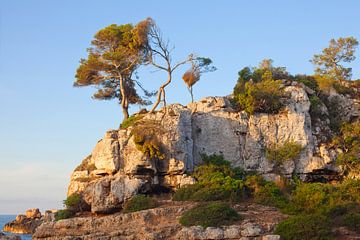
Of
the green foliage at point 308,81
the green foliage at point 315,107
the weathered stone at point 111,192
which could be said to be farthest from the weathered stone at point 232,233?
the green foliage at point 308,81

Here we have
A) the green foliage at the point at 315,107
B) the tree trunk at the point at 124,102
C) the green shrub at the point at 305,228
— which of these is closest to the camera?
the green shrub at the point at 305,228

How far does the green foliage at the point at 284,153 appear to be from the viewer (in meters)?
31.5

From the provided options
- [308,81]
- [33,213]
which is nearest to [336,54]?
[308,81]

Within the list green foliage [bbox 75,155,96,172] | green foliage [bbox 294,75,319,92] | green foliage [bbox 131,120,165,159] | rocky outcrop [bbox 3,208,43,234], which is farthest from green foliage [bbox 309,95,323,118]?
rocky outcrop [bbox 3,208,43,234]

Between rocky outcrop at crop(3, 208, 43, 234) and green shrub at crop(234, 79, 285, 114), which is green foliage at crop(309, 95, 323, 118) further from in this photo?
rocky outcrop at crop(3, 208, 43, 234)

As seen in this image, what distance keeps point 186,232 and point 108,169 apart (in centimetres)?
933

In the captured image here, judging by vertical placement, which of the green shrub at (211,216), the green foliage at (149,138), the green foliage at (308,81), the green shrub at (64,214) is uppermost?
the green foliage at (308,81)

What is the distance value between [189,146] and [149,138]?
3099mm

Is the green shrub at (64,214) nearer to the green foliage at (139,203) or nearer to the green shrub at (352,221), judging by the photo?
the green foliage at (139,203)

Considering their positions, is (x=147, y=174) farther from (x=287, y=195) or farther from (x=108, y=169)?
(x=287, y=195)

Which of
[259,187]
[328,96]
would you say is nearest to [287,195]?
[259,187]

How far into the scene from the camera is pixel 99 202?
27156 millimetres

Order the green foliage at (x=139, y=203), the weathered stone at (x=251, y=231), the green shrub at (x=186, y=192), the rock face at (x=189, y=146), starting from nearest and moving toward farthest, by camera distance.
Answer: the weathered stone at (x=251, y=231) < the green foliage at (x=139, y=203) < the green shrub at (x=186, y=192) < the rock face at (x=189, y=146)

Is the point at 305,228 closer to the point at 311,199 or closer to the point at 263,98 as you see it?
the point at 311,199
